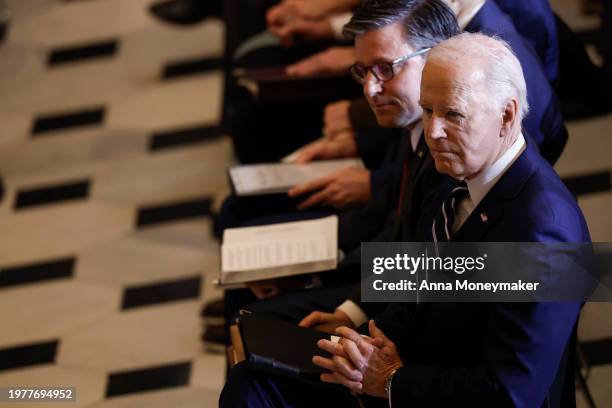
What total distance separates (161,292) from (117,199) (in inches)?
29.9

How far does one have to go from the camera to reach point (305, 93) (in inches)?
150

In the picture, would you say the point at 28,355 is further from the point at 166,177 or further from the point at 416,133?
the point at 416,133

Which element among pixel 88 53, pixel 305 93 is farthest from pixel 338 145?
pixel 88 53

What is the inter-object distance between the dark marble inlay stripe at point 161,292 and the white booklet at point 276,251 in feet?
3.71

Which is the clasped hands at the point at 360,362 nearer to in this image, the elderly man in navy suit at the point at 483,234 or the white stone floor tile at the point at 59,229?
the elderly man in navy suit at the point at 483,234

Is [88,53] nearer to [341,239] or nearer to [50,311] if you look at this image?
[50,311]

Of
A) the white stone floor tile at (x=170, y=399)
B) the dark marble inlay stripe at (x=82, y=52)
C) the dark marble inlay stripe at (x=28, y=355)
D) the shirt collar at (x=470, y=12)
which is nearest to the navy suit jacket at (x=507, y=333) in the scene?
the shirt collar at (x=470, y=12)

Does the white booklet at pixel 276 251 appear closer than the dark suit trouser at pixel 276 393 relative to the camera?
No

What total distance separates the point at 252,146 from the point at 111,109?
1547mm

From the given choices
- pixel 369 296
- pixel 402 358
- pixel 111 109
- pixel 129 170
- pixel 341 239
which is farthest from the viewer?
pixel 111 109

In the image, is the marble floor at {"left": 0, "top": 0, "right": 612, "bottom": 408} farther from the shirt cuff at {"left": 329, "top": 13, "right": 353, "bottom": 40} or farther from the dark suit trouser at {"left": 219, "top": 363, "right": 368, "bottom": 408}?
the shirt cuff at {"left": 329, "top": 13, "right": 353, "bottom": 40}

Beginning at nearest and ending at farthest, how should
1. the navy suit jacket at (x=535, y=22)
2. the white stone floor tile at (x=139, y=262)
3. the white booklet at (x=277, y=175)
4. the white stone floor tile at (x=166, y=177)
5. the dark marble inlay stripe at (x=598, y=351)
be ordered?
the dark marble inlay stripe at (x=598, y=351) → the navy suit jacket at (x=535, y=22) → the white booklet at (x=277, y=175) → the white stone floor tile at (x=139, y=262) → the white stone floor tile at (x=166, y=177)

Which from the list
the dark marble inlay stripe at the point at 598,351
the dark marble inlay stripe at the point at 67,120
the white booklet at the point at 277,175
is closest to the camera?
the dark marble inlay stripe at the point at 598,351

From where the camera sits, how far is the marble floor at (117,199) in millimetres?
3883
